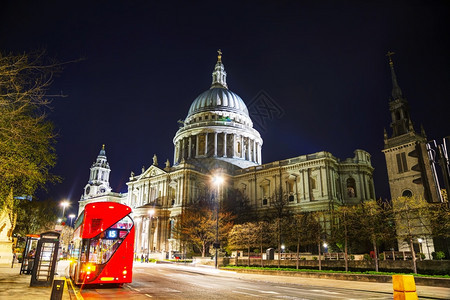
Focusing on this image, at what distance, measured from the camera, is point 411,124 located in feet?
163

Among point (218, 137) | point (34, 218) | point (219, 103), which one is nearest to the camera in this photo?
point (34, 218)

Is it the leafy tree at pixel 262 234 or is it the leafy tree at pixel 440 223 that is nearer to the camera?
the leafy tree at pixel 440 223

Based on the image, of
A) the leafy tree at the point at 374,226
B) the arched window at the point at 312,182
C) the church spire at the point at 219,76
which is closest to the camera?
the leafy tree at the point at 374,226

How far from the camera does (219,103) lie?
9131 centimetres

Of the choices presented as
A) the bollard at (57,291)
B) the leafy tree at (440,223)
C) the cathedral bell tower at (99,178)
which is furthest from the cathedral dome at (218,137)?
the bollard at (57,291)

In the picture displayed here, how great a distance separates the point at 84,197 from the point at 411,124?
96.8 meters

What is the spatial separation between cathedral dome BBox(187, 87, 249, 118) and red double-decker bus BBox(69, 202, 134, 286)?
74.6 metres

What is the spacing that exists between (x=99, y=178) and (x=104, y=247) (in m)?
100

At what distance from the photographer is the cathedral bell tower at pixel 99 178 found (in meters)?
106

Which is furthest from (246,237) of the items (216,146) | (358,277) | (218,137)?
(218,137)

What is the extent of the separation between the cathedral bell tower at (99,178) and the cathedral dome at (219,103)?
130 feet

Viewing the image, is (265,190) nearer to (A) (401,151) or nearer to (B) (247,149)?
(B) (247,149)

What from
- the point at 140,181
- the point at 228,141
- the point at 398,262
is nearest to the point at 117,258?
the point at 398,262

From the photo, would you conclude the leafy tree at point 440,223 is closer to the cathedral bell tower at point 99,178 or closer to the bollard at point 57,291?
the bollard at point 57,291
